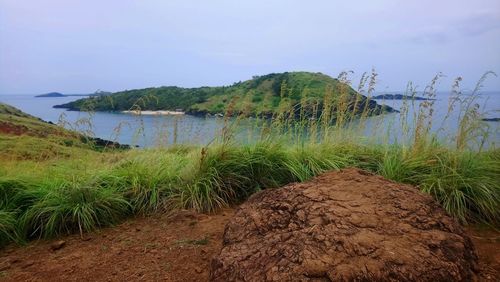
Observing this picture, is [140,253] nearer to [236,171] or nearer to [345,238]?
[236,171]

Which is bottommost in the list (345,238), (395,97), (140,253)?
(140,253)

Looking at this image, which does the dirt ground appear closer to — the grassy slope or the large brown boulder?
the grassy slope

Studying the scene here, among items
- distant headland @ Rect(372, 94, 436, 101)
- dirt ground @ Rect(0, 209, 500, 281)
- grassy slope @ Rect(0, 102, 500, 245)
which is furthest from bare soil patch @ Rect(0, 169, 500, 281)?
distant headland @ Rect(372, 94, 436, 101)

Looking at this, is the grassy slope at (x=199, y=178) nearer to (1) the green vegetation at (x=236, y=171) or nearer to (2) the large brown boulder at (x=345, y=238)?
(1) the green vegetation at (x=236, y=171)

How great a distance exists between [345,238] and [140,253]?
1954mm

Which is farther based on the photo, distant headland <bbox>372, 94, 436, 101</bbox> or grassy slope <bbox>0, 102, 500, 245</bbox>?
distant headland <bbox>372, 94, 436, 101</bbox>

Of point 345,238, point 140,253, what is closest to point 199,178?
point 140,253

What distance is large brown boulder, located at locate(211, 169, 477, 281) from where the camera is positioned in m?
2.06

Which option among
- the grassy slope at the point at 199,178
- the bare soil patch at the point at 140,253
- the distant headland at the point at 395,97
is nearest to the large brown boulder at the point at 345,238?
the bare soil patch at the point at 140,253

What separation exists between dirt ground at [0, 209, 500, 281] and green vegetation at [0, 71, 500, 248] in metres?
0.24

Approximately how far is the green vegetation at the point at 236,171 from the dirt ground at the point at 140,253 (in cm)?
24

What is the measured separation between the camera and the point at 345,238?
2.22 m

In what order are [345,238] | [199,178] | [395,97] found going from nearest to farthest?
1. [345,238]
2. [199,178]
3. [395,97]

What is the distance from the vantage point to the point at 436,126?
4.96m
